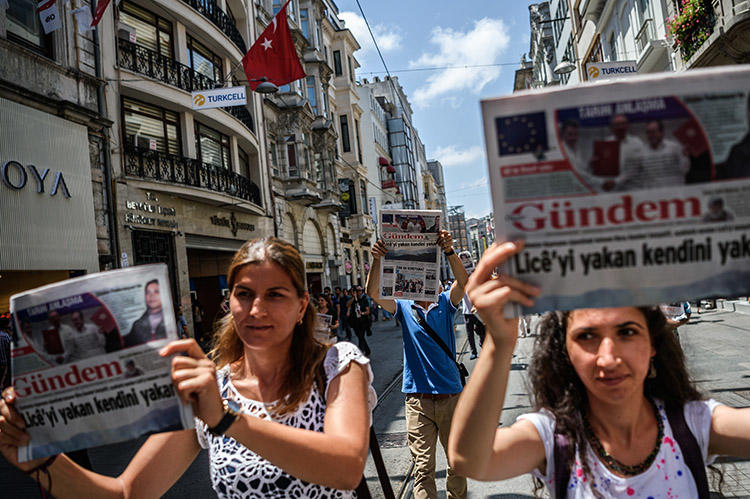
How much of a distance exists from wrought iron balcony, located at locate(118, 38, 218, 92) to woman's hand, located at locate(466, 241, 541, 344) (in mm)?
15015

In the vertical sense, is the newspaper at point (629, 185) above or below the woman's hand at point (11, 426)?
above

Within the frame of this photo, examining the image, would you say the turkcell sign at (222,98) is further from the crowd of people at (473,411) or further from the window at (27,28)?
the crowd of people at (473,411)

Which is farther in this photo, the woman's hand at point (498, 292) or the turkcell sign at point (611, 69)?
the turkcell sign at point (611, 69)

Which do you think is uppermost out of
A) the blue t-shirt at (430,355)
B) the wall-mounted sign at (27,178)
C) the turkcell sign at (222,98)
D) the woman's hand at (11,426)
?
the turkcell sign at (222,98)

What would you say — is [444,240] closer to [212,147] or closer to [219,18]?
[212,147]

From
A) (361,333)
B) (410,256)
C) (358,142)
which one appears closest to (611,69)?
(410,256)

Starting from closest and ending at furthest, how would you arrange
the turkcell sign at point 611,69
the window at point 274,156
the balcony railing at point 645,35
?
the turkcell sign at point 611,69, the balcony railing at point 645,35, the window at point 274,156

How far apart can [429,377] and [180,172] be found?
44.7 feet

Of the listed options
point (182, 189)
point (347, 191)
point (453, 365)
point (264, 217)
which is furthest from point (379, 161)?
point (453, 365)

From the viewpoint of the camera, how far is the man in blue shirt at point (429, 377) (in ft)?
12.2

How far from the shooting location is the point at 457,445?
144 cm

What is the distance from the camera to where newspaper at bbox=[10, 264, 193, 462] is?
4.29 ft

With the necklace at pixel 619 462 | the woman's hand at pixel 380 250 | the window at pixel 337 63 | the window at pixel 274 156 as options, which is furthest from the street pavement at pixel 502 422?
the window at pixel 337 63

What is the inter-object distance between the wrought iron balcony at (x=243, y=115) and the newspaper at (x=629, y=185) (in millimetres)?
18430
